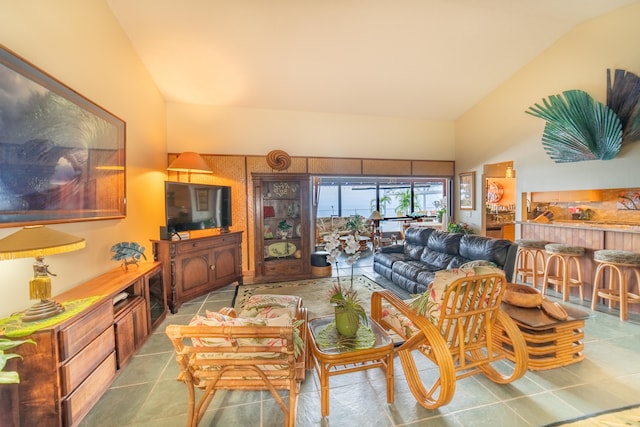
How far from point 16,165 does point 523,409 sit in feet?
12.1

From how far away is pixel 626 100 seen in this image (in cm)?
336

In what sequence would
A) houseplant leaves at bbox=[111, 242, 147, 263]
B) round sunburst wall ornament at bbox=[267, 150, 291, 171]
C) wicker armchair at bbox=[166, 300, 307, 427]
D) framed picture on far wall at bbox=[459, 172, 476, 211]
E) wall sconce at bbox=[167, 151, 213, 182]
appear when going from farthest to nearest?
1. framed picture on far wall at bbox=[459, 172, 476, 211]
2. round sunburst wall ornament at bbox=[267, 150, 291, 171]
3. wall sconce at bbox=[167, 151, 213, 182]
4. houseplant leaves at bbox=[111, 242, 147, 263]
5. wicker armchair at bbox=[166, 300, 307, 427]

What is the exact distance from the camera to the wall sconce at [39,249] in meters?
1.44

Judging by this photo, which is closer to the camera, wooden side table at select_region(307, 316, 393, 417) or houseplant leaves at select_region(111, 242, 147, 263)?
wooden side table at select_region(307, 316, 393, 417)

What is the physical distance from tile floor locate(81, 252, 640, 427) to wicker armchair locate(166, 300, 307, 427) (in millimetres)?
294

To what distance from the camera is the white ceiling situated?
3.18 meters

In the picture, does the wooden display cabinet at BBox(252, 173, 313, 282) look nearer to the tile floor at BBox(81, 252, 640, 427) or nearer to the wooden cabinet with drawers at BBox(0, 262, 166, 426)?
the wooden cabinet with drawers at BBox(0, 262, 166, 426)

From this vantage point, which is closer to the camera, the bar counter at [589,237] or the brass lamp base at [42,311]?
the brass lamp base at [42,311]

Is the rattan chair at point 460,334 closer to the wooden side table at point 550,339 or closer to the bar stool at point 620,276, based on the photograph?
the wooden side table at point 550,339

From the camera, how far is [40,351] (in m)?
1.55

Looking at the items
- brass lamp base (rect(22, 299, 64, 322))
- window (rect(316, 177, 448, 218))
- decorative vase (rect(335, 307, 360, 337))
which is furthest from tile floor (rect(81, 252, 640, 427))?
window (rect(316, 177, 448, 218))

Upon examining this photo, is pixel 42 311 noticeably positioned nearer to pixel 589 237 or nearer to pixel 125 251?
pixel 125 251

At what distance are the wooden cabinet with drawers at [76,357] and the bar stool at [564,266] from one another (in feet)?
17.3

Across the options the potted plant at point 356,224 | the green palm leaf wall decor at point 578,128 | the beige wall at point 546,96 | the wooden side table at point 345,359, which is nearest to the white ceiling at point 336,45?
the beige wall at point 546,96
